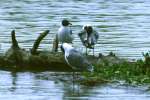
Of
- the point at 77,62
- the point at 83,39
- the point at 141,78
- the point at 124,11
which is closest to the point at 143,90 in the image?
the point at 141,78

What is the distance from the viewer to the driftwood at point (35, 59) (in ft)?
69.2

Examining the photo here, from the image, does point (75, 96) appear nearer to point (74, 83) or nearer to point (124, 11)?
point (74, 83)

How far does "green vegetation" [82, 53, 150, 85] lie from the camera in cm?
1841

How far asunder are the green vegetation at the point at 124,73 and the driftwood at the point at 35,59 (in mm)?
1264

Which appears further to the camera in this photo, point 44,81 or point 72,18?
point 72,18

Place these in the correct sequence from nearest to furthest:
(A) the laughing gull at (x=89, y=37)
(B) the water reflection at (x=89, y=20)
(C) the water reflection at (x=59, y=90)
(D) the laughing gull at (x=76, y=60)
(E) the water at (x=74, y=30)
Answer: (C) the water reflection at (x=59, y=90) < (E) the water at (x=74, y=30) < (D) the laughing gull at (x=76, y=60) < (A) the laughing gull at (x=89, y=37) < (B) the water reflection at (x=89, y=20)

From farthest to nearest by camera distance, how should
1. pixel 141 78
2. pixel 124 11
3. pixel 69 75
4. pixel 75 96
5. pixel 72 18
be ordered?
1. pixel 124 11
2. pixel 72 18
3. pixel 69 75
4. pixel 141 78
5. pixel 75 96

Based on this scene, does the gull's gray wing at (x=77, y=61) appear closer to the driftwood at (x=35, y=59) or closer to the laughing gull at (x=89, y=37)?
the driftwood at (x=35, y=59)

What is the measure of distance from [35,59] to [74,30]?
460 inches

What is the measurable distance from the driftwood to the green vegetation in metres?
1.26

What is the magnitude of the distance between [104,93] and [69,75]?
118 inches

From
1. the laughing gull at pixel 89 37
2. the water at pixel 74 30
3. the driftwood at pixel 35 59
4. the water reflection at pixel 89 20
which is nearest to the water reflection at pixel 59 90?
the water at pixel 74 30

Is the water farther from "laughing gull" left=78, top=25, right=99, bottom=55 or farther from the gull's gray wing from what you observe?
"laughing gull" left=78, top=25, right=99, bottom=55

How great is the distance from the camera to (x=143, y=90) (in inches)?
687
